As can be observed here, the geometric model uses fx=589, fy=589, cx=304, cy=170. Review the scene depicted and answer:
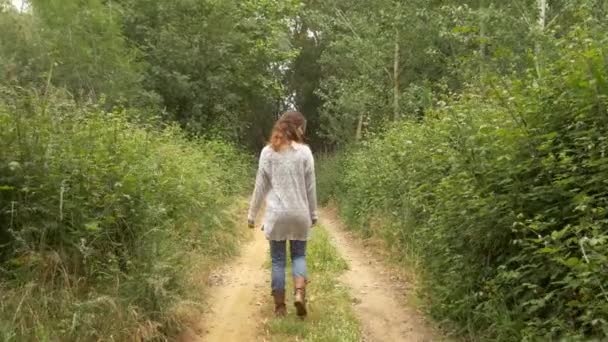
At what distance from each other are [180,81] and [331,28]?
6.17m

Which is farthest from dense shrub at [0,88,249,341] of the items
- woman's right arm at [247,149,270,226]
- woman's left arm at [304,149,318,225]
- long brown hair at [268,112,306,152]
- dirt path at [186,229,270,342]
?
woman's left arm at [304,149,318,225]

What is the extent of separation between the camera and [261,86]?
76.7 ft

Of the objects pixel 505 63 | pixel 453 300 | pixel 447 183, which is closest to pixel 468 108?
pixel 447 183

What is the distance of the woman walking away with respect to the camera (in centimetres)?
580

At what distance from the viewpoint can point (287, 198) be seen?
5832 millimetres

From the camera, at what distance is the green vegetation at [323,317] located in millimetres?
5407

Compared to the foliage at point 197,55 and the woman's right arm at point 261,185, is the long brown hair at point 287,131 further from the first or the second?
the foliage at point 197,55

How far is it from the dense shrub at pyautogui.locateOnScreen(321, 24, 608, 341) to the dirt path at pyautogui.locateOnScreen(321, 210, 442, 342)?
29 cm

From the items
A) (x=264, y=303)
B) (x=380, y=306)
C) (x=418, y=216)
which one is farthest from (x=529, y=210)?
(x=418, y=216)

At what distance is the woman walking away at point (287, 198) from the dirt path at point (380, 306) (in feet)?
2.89

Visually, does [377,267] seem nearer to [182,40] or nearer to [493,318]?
[493,318]

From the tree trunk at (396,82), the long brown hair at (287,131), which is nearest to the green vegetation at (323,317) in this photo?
the long brown hair at (287,131)

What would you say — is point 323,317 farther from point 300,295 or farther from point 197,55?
point 197,55

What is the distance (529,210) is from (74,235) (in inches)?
142
